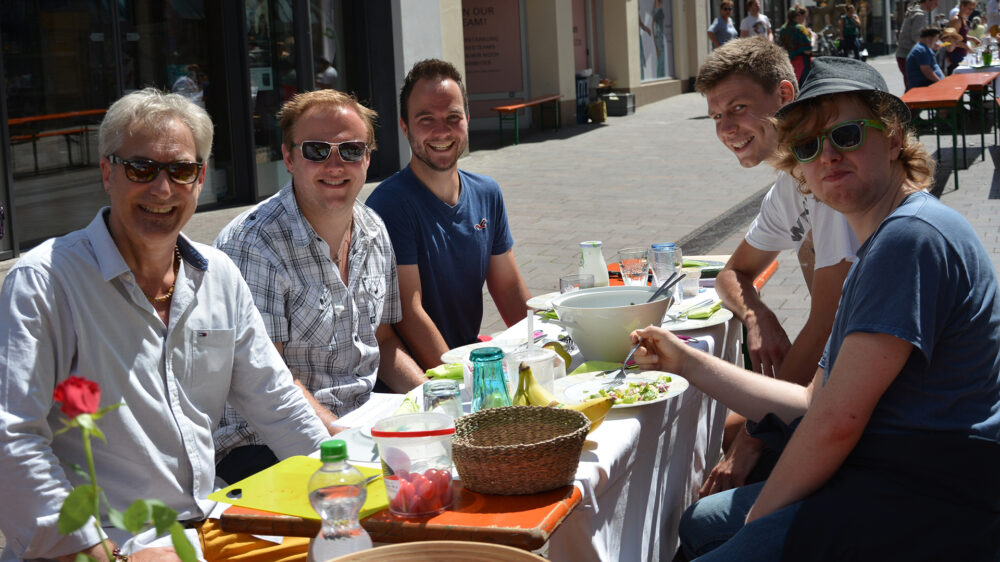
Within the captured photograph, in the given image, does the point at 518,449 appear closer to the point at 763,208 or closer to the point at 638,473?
the point at 638,473

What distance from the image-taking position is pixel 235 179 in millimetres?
11320

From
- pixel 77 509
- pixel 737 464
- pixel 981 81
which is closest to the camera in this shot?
pixel 77 509

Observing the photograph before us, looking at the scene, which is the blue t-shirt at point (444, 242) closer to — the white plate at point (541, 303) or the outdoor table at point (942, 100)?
the white plate at point (541, 303)

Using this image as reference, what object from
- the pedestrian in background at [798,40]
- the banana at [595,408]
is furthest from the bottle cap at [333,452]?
the pedestrian in background at [798,40]

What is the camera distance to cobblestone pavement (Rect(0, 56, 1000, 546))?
8.40 meters

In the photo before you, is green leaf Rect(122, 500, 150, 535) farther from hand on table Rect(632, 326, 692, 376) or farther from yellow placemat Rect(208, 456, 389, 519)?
hand on table Rect(632, 326, 692, 376)

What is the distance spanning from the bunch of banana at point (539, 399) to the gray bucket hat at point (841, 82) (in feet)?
2.73

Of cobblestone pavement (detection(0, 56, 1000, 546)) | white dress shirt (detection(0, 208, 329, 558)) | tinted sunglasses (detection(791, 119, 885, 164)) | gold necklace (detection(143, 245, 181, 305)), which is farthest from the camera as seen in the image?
cobblestone pavement (detection(0, 56, 1000, 546))

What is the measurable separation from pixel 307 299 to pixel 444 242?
0.90m

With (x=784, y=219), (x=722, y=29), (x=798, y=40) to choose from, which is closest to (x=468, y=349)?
(x=784, y=219)

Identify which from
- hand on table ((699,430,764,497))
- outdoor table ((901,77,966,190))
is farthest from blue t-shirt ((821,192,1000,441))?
outdoor table ((901,77,966,190))

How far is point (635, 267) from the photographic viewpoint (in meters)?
4.00

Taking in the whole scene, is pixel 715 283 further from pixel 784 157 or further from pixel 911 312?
pixel 911 312

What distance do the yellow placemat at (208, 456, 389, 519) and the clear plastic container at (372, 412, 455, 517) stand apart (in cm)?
7
